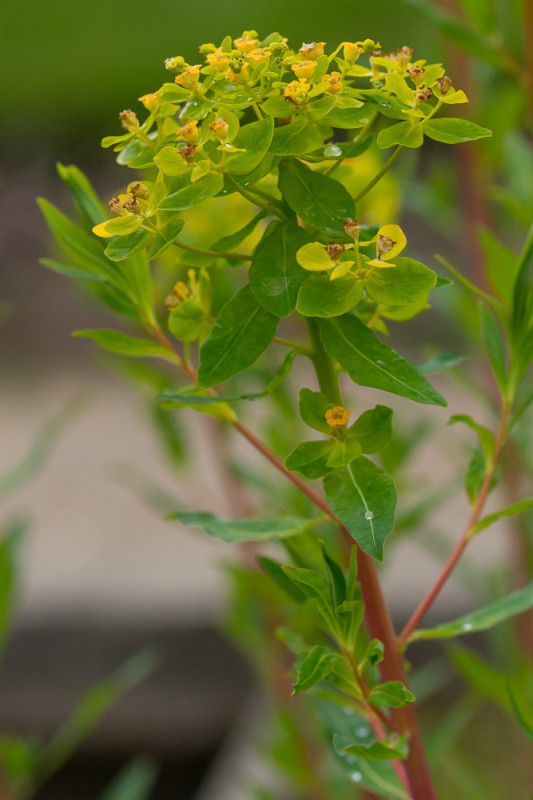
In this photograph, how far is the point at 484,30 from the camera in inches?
28.0

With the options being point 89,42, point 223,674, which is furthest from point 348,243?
point 89,42

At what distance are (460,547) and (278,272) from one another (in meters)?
0.14

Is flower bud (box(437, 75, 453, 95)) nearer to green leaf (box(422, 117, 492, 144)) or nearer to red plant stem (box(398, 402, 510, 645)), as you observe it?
green leaf (box(422, 117, 492, 144))

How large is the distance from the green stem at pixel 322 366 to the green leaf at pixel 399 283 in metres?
0.03

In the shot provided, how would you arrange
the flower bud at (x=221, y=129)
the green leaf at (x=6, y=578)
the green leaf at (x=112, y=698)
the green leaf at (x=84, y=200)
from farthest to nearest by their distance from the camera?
the green leaf at (x=112, y=698) → the green leaf at (x=6, y=578) → the green leaf at (x=84, y=200) → the flower bud at (x=221, y=129)

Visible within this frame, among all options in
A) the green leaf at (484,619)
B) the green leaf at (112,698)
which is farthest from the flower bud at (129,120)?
the green leaf at (112,698)

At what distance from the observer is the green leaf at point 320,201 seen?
1.14 ft

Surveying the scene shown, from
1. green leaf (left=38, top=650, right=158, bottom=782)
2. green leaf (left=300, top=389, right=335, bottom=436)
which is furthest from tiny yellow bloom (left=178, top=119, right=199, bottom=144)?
green leaf (left=38, top=650, right=158, bottom=782)

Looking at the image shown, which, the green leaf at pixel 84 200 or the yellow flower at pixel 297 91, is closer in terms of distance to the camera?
the yellow flower at pixel 297 91

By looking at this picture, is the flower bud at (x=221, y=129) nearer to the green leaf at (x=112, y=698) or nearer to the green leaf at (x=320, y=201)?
the green leaf at (x=320, y=201)

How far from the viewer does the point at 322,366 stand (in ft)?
1.25

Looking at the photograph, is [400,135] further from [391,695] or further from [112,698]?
[112,698]

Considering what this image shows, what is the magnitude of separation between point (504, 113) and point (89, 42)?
324cm

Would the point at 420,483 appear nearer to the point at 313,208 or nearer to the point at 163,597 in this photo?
the point at 313,208
